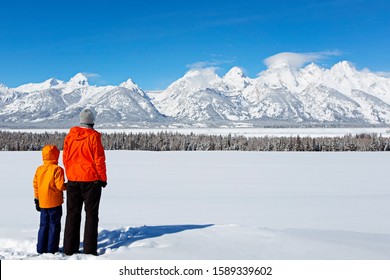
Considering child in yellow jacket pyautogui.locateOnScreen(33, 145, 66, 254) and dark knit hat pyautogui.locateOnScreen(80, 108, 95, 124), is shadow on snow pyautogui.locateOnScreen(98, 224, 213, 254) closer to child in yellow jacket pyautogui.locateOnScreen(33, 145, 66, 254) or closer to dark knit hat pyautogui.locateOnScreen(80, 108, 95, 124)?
child in yellow jacket pyautogui.locateOnScreen(33, 145, 66, 254)

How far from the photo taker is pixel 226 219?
11.3 m

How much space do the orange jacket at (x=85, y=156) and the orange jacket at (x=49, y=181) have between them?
1.08ft

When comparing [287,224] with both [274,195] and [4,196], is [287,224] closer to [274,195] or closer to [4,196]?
[274,195]

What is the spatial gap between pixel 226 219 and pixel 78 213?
19.8 ft

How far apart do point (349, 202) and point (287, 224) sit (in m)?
5.25

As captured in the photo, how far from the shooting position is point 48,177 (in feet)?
19.9

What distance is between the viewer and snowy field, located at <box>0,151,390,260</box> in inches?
239

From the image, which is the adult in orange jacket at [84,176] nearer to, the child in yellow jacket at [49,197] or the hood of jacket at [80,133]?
the hood of jacket at [80,133]

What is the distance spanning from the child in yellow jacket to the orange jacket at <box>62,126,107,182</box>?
0.37 m

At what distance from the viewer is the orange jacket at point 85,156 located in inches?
227

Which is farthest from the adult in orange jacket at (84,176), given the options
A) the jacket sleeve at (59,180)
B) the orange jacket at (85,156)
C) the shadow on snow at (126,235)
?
the shadow on snow at (126,235)

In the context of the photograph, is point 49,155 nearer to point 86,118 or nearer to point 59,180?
point 59,180

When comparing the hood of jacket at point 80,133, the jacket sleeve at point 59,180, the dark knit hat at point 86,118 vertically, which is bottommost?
the jacket sleeve at point 59,180
